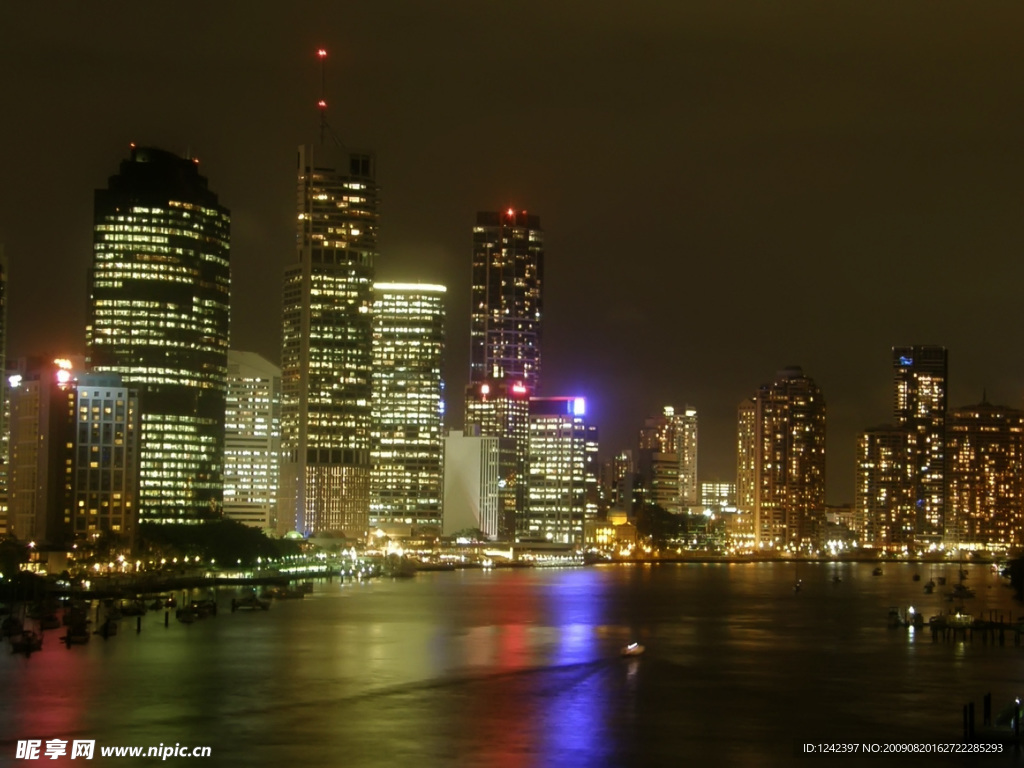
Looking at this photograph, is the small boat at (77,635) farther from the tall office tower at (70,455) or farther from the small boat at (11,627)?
the tall office tower at (70,455)

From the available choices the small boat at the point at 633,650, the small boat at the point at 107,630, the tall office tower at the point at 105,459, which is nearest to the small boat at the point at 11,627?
the small boat at the point at 107,630

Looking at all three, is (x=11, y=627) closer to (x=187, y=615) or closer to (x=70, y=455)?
(x=187, y=615)

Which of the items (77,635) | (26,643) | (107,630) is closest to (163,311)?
(107,630)

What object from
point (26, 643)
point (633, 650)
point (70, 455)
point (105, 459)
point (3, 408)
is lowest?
point (633, 650)

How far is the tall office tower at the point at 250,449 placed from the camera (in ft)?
630

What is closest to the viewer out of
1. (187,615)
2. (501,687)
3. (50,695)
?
(50,695)

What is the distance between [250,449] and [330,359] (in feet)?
54.4

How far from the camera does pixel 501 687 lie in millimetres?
55156

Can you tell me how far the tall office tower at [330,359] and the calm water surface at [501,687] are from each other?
94.7 meters

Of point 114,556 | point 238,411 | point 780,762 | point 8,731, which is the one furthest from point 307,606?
point 238,411

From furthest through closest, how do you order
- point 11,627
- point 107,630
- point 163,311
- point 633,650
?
1. point 163,311
2. point 107,630
3. point 11,627
4. point 633,650

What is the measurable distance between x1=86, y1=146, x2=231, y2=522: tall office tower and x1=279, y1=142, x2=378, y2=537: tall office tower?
2218 cm

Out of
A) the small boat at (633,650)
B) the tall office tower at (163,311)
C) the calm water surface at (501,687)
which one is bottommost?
the calm water surface at (501,687)

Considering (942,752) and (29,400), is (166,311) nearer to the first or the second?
(29,400)
